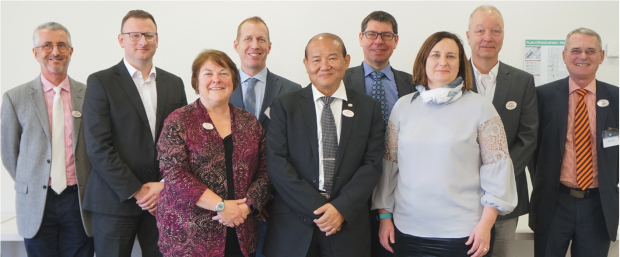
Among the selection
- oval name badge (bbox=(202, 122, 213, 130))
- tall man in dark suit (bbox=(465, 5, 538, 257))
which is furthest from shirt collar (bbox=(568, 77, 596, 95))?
oval name badge (bbox=(202, 122, 213, 130))

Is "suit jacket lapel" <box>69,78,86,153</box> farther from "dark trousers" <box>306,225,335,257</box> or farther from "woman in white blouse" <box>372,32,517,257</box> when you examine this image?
"woman in white blouse" <box>372,32,517,257</box>

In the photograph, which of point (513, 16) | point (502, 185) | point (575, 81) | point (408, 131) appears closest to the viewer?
point (502, 185)

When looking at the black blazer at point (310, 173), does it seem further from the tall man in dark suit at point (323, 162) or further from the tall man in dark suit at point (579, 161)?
the tall man in dark suit at point (579, 161)

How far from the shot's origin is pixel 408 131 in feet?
7.52

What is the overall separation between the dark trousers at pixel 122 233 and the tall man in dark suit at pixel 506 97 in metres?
2.10

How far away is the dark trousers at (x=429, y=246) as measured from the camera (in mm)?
2176

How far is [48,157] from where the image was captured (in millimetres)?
2807

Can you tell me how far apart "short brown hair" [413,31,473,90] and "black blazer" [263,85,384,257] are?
0.96ft

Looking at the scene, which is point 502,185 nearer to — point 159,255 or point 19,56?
point 159,255

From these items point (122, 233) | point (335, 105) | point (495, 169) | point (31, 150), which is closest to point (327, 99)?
point (335, 105)

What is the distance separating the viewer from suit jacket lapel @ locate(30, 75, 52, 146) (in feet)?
9.20

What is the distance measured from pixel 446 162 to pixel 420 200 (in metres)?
0.23

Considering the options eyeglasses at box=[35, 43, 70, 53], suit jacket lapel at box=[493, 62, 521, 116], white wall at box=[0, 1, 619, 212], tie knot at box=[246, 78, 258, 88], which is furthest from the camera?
white wall at box=[0, 1, 619, 212]

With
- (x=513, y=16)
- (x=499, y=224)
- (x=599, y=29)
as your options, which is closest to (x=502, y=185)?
(x=499, y=224)
